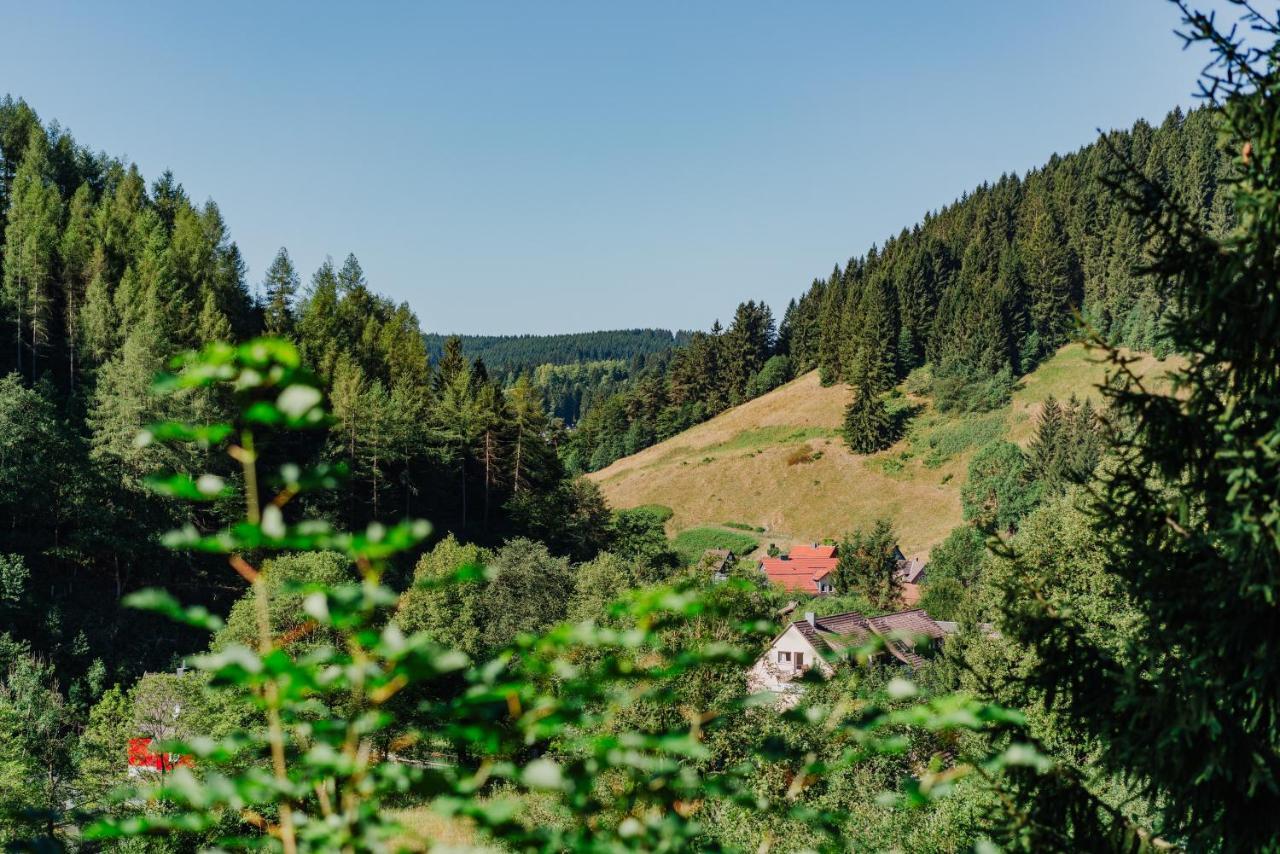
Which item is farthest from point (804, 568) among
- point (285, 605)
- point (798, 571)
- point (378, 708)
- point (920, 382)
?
point (378, 708)

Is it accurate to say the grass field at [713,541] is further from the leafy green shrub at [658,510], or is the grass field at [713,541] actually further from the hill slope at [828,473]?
the leafy green shrub at [658,510]

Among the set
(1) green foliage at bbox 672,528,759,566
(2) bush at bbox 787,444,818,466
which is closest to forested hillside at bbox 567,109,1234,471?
(2) bush at bbox 787,444,818,466

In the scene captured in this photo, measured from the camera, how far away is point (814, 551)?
65.1 m

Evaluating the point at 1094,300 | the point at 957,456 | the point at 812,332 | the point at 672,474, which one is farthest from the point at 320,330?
the point at 1094,300

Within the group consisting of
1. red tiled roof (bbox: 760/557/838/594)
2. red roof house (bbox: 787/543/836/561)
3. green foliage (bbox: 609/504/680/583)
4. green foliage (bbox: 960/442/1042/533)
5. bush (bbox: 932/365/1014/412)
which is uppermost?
bush (bbox: 932/365/1014/412)

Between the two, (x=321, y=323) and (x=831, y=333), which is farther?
(x=831, y=333)


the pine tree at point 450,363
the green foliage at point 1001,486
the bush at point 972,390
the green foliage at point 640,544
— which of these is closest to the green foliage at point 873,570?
the green foliage at point 1001,486

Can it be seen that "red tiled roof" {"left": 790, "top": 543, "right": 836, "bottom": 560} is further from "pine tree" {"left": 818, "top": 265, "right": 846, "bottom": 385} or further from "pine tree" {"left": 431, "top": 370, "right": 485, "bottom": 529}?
"pine tree" {"left": 818, "top": 265, "right": 846, "bottom": 385}

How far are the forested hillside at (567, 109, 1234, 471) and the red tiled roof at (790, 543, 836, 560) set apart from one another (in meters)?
17.4

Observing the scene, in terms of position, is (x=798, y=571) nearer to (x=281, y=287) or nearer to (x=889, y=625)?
(x=889, y=625)

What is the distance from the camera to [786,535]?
7319cm

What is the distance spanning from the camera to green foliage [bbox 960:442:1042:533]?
189 feet

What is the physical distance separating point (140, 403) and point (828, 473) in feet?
194

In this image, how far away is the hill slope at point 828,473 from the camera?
71438 millimetres
